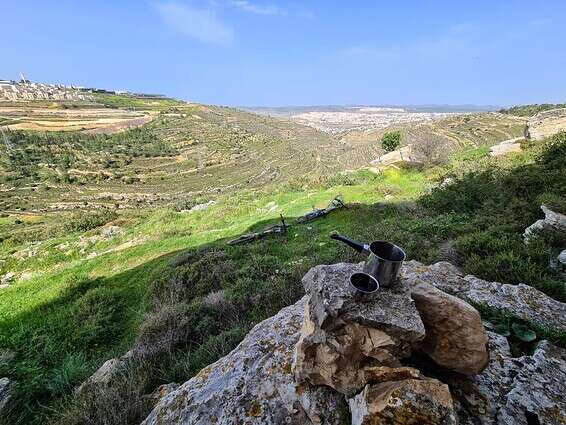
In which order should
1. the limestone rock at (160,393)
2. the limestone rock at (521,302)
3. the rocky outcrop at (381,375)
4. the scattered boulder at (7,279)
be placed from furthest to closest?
1. the scattered boulder at (7,279)
2. the limestone rock at (160,393)
3. the limestone rock at (521,302)
4. the rocky outcrop at (381,375)

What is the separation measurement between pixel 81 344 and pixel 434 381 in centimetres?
811

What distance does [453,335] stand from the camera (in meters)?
2.55

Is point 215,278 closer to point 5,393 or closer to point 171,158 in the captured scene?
point 5,393

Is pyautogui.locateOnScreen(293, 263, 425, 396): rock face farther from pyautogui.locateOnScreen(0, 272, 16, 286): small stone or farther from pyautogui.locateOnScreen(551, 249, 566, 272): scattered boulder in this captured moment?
pyautogui.locateOnScreen(0, 272, 16, 286): small stone

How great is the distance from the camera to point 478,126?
56.7 meters

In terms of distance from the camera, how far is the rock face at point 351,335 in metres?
2.32

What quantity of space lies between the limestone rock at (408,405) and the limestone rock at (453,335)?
22.1 inches

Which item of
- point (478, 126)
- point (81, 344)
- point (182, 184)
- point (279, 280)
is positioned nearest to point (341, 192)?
point (279, 280)

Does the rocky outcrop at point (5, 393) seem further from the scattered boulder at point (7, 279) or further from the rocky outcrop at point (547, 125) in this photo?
the rocky outcrop at point (547, 125)

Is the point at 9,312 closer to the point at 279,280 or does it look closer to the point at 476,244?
the point at 279,280

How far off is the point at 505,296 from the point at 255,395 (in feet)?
10.7

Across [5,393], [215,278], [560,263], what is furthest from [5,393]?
[560,263]

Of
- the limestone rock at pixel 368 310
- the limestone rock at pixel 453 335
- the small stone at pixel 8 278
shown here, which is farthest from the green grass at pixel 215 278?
the limestone rock at pixel 453 335

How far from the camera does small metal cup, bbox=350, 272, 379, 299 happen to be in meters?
2.53
